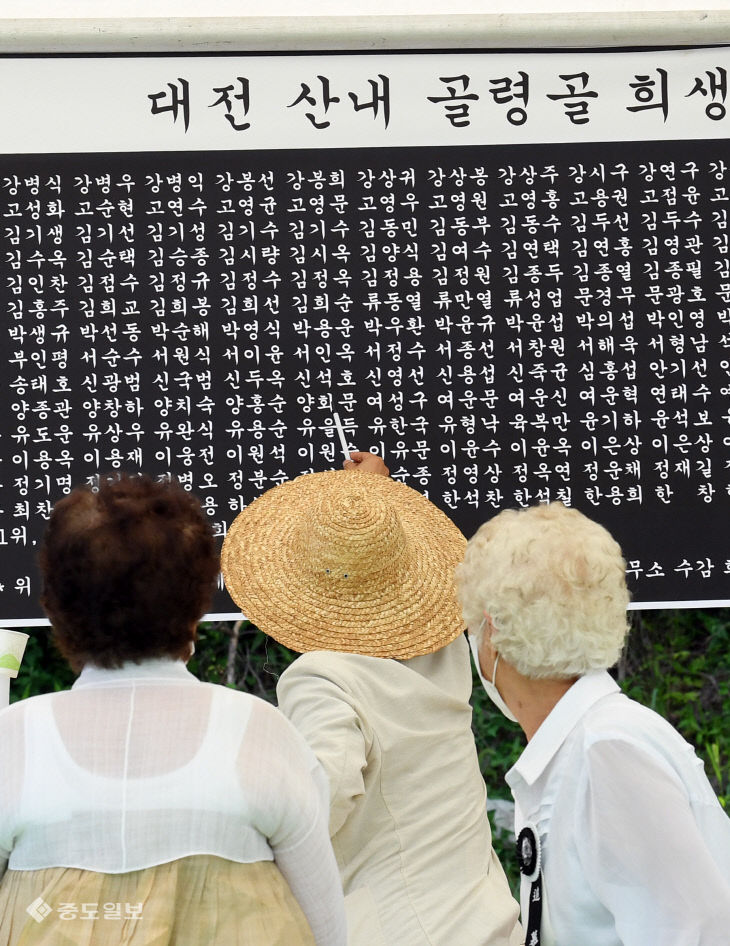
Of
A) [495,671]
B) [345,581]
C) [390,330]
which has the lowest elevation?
[495,671]

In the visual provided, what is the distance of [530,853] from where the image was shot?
177 centimetres

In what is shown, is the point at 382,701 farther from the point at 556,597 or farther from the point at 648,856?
the point at 648,856

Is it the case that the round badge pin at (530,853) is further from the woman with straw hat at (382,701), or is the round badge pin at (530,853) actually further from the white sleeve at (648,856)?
the woman with straw hat at (382,701)

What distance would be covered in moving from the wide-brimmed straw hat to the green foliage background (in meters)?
1.67

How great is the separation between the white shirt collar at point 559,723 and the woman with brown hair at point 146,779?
0.35m

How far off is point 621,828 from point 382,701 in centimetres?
58

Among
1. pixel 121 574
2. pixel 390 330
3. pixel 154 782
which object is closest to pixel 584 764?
pixel 154 782

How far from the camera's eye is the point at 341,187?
3.61 metres

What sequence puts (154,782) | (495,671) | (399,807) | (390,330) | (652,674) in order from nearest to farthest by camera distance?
(154,782)
(495,671)
(399,807)
(390,330)
(652,674)

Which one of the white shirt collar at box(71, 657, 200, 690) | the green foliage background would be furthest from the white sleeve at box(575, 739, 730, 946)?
the green foliage background

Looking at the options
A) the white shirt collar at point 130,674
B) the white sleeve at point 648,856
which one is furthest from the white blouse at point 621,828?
the white shirt collar at point 130,674

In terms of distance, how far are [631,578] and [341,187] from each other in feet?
4.98

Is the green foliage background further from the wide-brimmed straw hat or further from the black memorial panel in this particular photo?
the wide-brimmed straw hat

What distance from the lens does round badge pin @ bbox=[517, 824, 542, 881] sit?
1.76 meters
